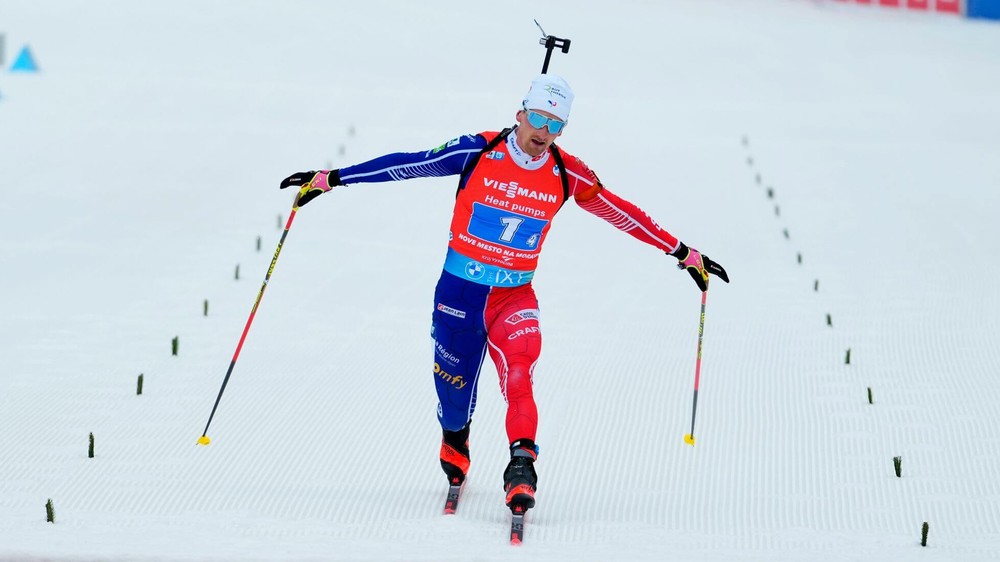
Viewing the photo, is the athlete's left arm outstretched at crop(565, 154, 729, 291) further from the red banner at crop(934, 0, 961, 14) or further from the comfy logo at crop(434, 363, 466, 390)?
the red banner at crop(934, 0, 961, 14)

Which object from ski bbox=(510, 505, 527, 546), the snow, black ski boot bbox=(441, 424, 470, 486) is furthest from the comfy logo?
ski bbox=(510, 505, 527, 546)

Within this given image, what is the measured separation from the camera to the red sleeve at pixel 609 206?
4547 millimetres

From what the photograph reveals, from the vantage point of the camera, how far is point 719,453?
5.40 m

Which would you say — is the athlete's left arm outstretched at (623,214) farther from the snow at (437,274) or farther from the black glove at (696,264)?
the snow at (437,274)

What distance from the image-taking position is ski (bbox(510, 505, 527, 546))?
4141 mm

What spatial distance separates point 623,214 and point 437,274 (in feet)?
13.2

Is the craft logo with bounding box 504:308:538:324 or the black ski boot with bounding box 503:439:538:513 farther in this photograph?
the craft logo with bounding box 504:308:538:324

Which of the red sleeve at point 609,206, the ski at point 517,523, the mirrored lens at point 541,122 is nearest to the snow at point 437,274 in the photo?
the ski at point 517,523

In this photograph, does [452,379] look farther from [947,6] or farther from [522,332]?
[947,6]

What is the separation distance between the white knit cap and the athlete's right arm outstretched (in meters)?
0.25

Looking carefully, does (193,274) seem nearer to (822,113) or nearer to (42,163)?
(42,163)

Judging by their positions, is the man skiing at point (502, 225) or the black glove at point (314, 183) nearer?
the man skiing at point (502, 225)

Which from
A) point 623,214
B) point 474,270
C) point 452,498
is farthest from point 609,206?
point 452,498

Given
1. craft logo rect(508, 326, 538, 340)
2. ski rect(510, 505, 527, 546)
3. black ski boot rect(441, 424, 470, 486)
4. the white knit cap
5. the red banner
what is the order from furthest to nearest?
the red banner → black ski boot rect(441, 424, 470, 486) → craft logo rect(508, 326, 538, 340) → the white knit cap → ski rect(510, 505, 527, 546)
